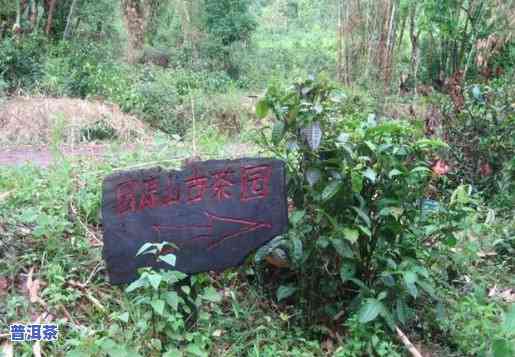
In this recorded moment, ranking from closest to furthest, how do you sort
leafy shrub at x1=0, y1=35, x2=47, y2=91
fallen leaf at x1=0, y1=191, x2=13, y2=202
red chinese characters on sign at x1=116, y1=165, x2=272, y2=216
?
red chinese characters on sign at x1=116, y1=165, x2=272, y2=216, fallen leaf at x1=0, y1=191, x2=13, y2=202, leafy shrub at x1=0, y1=35, x2=47, y2=91

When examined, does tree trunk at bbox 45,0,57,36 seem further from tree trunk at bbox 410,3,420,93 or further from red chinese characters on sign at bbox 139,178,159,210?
red chinese characters on sign at bbox 139,178,159,210

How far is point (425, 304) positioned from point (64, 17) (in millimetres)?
8821

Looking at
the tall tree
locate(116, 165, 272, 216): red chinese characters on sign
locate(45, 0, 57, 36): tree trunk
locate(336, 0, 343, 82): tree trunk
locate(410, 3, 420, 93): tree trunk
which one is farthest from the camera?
the tall tree

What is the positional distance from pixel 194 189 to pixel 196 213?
104mm

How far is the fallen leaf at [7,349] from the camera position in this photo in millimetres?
2322

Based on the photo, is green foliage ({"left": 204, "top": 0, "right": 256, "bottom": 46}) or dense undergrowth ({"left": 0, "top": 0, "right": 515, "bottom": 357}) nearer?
dense undergrowth ({"left": 0, "top": 0, "right": 515, "bottom": 357})

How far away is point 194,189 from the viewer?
2486 millimetres

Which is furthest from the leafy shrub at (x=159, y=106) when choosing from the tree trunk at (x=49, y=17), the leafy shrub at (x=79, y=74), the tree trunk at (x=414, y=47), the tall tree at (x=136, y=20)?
the tree trunk at (x=414, y=47)

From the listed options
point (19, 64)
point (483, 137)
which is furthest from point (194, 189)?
point (19, 64)

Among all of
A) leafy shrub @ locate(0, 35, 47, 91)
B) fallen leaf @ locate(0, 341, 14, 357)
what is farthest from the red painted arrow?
leafy shrub @ locate(0, 35, 47, 91)

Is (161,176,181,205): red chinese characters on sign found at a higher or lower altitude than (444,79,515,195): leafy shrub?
higher

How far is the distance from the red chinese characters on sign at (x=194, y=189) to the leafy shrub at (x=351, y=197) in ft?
0.70

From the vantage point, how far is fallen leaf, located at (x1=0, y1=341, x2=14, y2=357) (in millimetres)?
2322

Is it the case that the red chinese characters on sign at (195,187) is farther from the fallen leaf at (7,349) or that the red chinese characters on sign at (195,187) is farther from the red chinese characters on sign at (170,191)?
the fallen leaf at (7,349)
